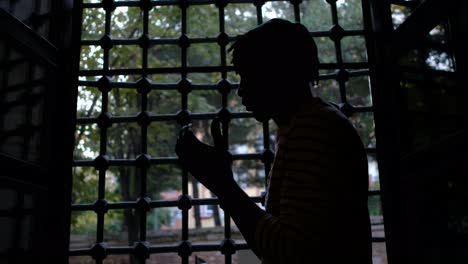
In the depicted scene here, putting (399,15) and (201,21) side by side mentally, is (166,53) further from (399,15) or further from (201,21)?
(399,15)

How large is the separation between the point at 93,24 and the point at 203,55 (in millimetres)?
2790

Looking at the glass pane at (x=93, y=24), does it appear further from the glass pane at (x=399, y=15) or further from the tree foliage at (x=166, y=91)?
the glass pane at (x=399, y=15)

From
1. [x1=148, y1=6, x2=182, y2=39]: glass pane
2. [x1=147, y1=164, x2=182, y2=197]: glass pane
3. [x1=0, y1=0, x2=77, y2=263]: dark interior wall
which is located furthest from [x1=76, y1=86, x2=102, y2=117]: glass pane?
[x1=0, y1=0, x2=77, y2=263]: dark interior wall

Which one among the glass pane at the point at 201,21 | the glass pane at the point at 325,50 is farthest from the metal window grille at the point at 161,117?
the glass pane at the point at 325,50

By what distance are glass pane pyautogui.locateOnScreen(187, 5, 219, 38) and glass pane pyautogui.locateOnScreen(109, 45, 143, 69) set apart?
1.03 meters

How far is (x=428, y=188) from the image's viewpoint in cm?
171

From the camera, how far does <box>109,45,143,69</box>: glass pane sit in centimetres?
718

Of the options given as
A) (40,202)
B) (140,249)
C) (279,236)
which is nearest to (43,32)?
(40,202)

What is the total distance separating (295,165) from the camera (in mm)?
1162

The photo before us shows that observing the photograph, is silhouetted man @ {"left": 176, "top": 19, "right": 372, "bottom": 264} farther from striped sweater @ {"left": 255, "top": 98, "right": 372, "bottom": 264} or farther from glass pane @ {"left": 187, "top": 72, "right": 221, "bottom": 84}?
glass pane @ {"left": 187, "top": 72, "right": 221, "bottom": 84}

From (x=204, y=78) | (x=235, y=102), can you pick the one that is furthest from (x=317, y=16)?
(x=204, y=78)

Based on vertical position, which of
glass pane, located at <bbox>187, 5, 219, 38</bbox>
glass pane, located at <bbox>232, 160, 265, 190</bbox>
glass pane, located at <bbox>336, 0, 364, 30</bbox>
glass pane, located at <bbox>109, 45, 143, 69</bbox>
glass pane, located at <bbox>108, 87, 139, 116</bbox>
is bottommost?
glass pane, located at <bbox>232, 160, 265, 190</bbox>

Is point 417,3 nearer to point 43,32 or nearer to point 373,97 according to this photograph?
point 373,97

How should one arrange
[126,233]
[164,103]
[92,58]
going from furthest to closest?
[164,103] < [126,233] < [92,58]
